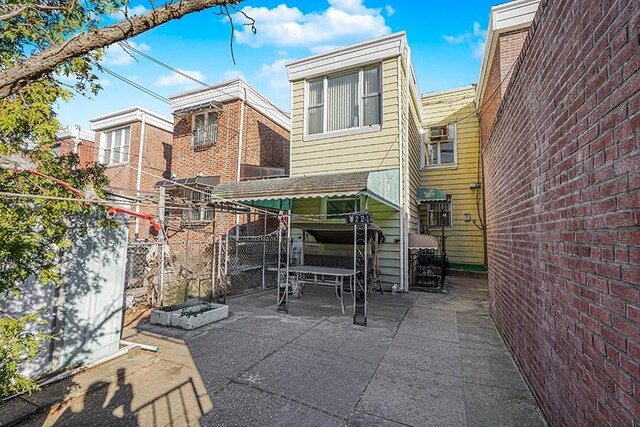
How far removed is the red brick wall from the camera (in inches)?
61.5

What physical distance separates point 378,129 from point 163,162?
1297 cm

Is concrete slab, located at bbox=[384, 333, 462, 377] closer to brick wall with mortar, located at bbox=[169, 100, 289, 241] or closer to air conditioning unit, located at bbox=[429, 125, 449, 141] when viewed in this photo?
brick wall with mortar, located at bbox=[169, 100, 289, 241]

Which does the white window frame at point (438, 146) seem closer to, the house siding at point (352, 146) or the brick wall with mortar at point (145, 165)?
the house siding at point (352, 146)

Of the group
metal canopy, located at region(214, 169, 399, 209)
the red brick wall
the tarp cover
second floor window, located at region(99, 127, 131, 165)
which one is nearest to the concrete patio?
the red brick wall

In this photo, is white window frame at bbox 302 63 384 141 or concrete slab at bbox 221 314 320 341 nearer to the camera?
concrete slab at bbox 221 314 320 341

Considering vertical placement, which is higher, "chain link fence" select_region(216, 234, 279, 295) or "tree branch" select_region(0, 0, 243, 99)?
"tree branch" select_region(0, 0, 243, 99)

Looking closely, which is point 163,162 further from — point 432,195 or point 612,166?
point 612,166

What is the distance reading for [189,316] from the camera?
5703mm

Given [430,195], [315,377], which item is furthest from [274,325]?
[430,195]

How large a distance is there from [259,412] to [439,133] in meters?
13.1

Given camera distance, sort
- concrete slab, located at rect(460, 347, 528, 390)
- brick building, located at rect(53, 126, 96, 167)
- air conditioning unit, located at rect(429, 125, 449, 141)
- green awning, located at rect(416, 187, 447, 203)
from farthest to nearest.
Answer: brick building, located at rect(53, 126, 96, 167)
air conditioning unit, located at rect(429, 125, 449, 141)
green awning, located at rect(416, 187, 447, 203)
concrete slab, located at rect(460, 347, 528, 390)

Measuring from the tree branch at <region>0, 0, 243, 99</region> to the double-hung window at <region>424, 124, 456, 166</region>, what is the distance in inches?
510

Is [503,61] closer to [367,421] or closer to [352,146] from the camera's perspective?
[352,146]

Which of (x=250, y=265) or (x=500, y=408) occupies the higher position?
(x=250, y=265)
